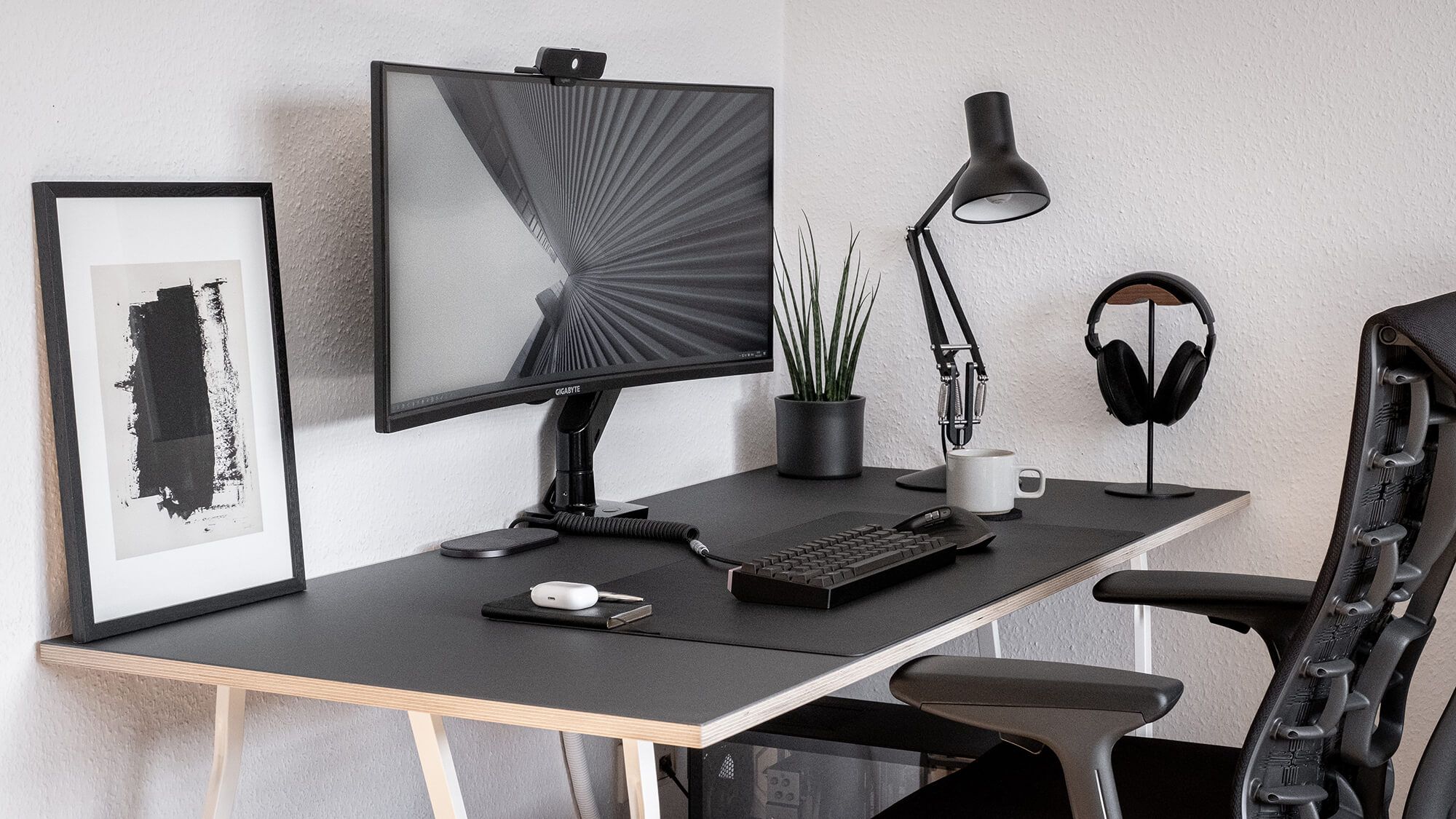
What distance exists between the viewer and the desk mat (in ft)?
4.01

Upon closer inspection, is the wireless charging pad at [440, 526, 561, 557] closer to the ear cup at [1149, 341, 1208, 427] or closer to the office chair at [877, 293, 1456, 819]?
the office chair at [877, 293, 1456, 819]

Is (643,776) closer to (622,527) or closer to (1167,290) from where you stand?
(622,527)

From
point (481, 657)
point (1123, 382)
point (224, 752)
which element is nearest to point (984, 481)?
point (1123, 382)

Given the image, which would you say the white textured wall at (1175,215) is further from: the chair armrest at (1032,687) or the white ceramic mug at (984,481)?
the chair armrest at (1032,687)

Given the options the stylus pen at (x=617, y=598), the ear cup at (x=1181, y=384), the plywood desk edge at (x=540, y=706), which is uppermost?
the ear cup at (x=1181, y=384)

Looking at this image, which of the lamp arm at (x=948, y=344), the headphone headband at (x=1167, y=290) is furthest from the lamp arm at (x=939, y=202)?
the headphone headband at (x=1167, y=290)

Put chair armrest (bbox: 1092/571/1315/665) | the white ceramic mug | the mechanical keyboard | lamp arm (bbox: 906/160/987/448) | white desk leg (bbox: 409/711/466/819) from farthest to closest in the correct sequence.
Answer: lamp arm (bbox: 906/160/987/448) → the white ceramic mug → chair armrest (bbox: 1092/571/1315/665) → the mechanical keyboard → white desk leg (bbox: 409/711/466/819)

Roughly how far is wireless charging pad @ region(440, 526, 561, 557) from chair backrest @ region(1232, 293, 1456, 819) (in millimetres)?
854

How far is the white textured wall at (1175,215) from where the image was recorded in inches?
75.9

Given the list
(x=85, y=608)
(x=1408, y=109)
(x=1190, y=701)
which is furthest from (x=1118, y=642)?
(x=85, y=608)

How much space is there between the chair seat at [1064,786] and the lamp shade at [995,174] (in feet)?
2.61

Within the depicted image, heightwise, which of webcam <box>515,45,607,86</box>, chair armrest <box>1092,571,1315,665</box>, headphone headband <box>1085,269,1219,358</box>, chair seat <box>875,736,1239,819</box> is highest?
webcam <box>515,45,607,86</box>


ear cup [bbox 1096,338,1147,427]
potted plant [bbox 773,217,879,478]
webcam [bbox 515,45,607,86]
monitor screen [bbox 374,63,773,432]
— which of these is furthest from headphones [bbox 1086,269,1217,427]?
webcam [bbox 515,45,607,86]

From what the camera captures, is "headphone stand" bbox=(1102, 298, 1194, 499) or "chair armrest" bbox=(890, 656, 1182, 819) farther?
"headphone stand" bbox=(1102, 298, 1194, 499)
